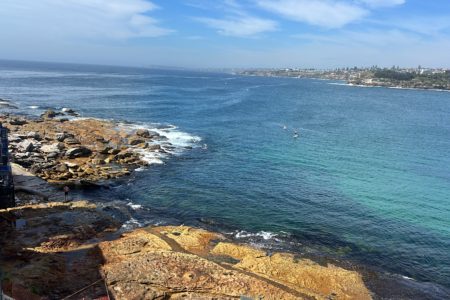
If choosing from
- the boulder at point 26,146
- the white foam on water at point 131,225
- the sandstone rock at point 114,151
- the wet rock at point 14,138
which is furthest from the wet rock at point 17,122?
the white foam on water at point 131,225

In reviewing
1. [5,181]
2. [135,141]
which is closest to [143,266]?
[5,181]

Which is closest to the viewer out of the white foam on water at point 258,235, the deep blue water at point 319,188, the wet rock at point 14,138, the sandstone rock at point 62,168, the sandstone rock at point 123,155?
the white foam on water at point 258,235

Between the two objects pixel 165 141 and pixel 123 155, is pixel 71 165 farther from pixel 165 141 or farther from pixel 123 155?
pixel 165 141

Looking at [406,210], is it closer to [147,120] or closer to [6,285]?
[6,285]

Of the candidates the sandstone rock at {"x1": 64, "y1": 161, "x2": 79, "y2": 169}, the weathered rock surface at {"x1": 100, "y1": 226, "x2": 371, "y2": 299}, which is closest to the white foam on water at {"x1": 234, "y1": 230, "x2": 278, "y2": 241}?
the weathered rock surface at {"x1": 100, "y1": 226, "x2": 371, "y2": 299}

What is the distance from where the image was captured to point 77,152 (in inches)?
1956

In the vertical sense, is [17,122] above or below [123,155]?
above

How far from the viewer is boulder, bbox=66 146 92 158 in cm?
4908

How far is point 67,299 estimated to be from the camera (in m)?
19.8

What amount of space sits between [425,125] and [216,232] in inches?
2980

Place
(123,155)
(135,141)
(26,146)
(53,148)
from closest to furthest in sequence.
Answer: (26,146) < (123,155) < (53,148) < (135,141)

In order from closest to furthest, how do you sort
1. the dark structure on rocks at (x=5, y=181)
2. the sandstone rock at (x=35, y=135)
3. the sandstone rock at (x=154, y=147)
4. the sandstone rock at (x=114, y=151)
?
1. the dark structure on rocks at (x=5, y=181)
2. the sandstone rock at (x=114, y=151)
3. the sandstone rock at (x=35, y=135)
4. the sandstone rock at (x=154, y=147)

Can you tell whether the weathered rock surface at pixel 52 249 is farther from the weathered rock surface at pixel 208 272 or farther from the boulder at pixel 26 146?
the boulder at pixel 26 146

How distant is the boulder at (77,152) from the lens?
49.1 metres
